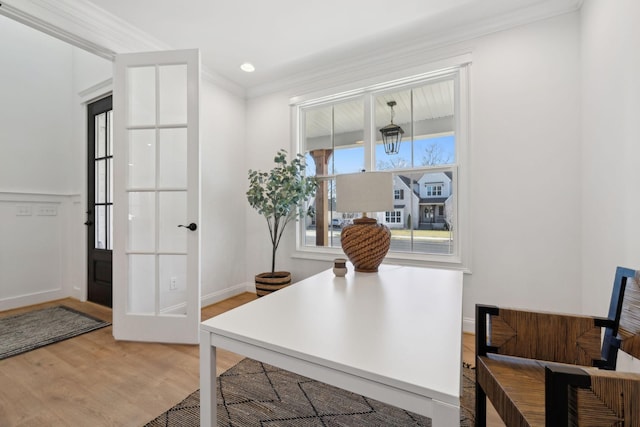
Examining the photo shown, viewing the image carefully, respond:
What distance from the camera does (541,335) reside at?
108 centimetres

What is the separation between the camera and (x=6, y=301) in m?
2.97

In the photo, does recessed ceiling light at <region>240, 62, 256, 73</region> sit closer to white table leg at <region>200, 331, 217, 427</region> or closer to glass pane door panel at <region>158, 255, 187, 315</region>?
glass pane door panel at <region>158, 255, 187, 315</region>

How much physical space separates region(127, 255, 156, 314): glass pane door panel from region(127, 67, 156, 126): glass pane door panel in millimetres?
1127

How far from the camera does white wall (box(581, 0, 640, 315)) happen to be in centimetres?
135

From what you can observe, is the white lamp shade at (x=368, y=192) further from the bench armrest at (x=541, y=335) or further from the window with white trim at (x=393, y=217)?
the window with white trim at (x=393, y=217)

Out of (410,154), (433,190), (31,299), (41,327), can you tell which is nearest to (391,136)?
(410,154)

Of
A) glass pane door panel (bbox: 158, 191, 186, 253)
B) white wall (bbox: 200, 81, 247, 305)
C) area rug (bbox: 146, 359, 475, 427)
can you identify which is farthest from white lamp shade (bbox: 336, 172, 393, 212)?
white wall (bbox: 200, 81, 247, 305)

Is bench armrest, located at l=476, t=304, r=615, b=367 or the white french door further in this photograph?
the white french door

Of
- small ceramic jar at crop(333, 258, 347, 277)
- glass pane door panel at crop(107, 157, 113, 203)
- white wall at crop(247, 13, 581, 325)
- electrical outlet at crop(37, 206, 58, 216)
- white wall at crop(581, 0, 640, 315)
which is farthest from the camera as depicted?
electrical outlet at crop(37, 206, 58, 216)

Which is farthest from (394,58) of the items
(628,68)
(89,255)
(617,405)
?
(89,255)

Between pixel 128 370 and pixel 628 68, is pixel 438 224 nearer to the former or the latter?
pixel 628 68

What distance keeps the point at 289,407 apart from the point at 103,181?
3091 millimetres

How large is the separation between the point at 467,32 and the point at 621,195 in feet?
5.64

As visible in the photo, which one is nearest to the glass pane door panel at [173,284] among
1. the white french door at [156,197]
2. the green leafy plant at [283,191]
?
the white french door at [156,197]
